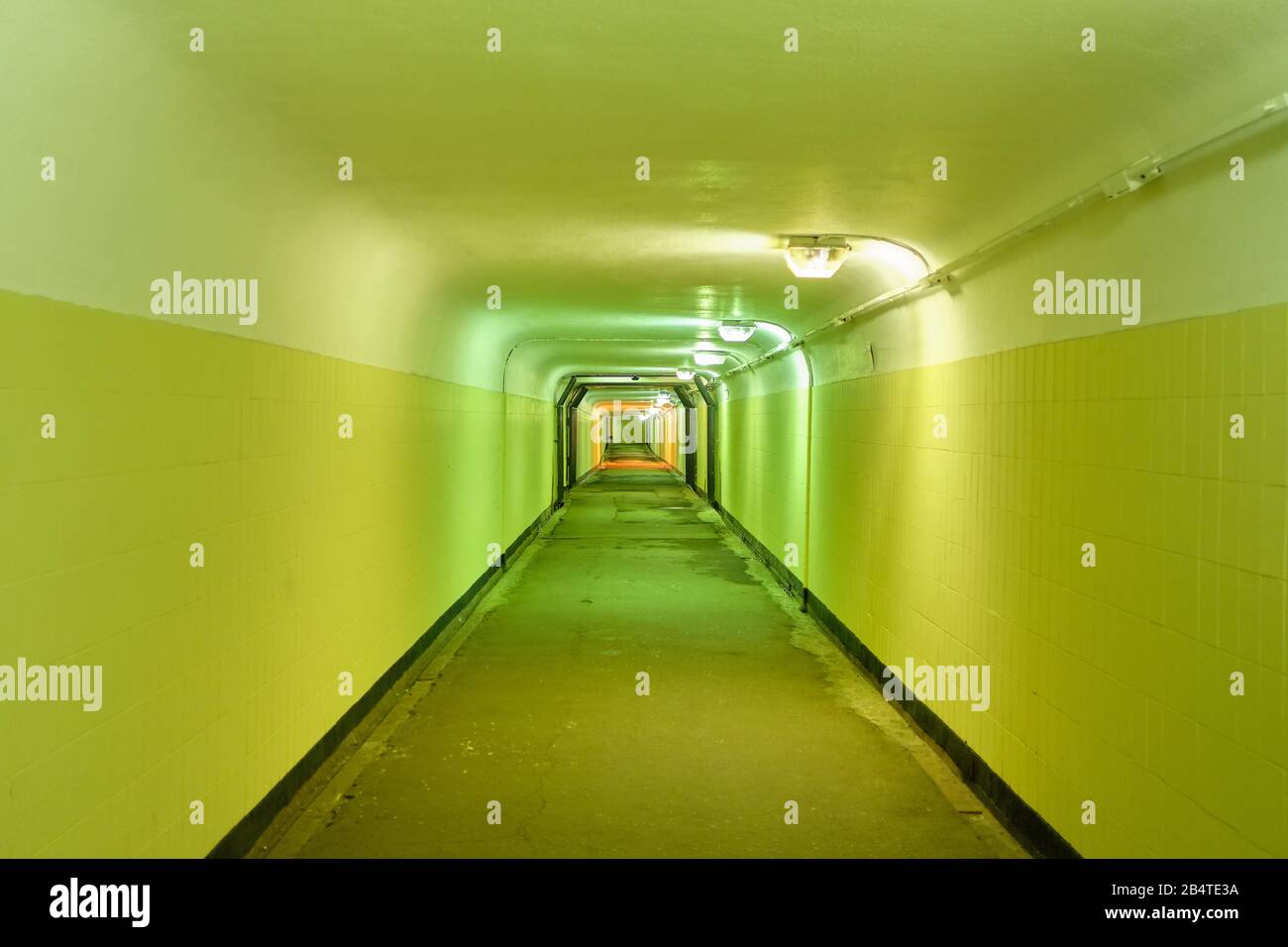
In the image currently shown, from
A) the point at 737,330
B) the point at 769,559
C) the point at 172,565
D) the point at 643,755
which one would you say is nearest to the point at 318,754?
the point at 643,755

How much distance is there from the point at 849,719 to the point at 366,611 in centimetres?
308

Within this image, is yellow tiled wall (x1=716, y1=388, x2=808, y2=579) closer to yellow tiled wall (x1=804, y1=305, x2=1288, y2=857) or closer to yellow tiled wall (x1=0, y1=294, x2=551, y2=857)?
yellow tiled wall (x1=804, y1=305, x2=1288, y2=857)

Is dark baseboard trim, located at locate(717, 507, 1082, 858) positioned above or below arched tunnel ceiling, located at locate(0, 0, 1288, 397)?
below

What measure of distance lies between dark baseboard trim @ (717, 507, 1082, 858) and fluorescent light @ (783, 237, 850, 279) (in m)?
2.69

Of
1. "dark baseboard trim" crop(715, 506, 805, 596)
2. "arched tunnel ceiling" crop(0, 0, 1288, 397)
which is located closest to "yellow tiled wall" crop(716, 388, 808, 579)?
"dark baseboard trim" crop(715, 506, 805, 596)

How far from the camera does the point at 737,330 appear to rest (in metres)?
11.2

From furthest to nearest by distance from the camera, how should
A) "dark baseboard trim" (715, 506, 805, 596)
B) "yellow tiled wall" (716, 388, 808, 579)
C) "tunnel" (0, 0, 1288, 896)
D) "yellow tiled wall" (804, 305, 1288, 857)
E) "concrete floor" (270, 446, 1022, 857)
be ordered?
"yellow tiled wall" (716, 388, 808, 579) → "dark baseboard trim" (715, 506, 805, 596) → "concrete floor" (270, 446, 1022, 857) → "yellow tiled wall" (804, 305, 1288, 857) → "tunnel" (0, 0, 1288, 896)

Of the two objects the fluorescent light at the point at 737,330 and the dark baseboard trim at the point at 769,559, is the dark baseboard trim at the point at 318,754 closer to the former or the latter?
the dark baseboard trim at the point at 769,559

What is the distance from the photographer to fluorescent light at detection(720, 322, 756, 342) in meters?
10.9

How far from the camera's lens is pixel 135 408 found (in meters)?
3.27

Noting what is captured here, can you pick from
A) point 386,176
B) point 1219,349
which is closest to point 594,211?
point 386,176

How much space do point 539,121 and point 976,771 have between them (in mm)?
3817

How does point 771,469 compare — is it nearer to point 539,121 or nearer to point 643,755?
point 643,755

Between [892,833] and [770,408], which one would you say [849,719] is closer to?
[892,833]
